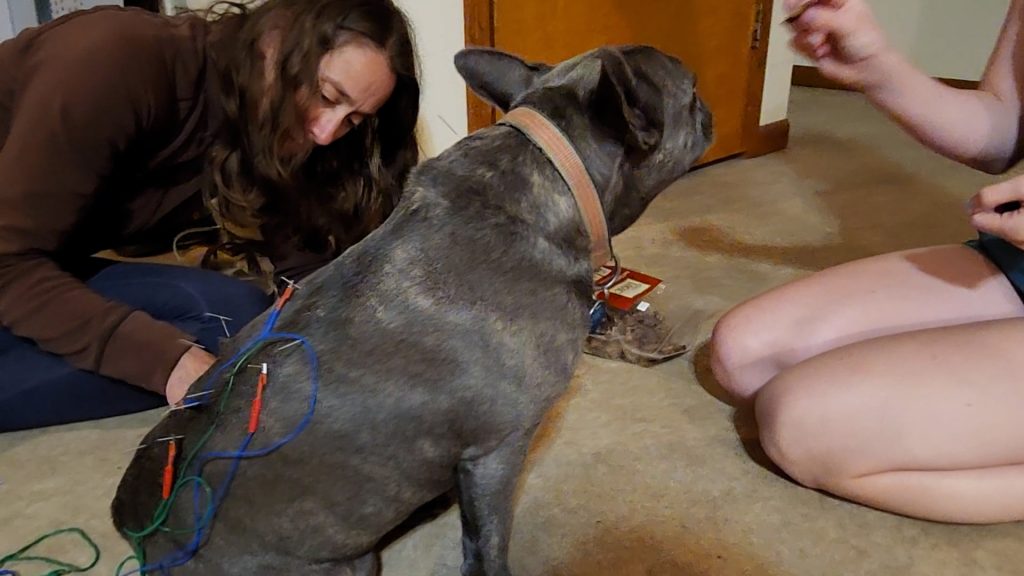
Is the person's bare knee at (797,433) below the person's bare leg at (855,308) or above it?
below

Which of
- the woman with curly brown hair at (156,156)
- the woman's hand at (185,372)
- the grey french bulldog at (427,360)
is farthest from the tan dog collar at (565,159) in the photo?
the woman's hand at (185,372)

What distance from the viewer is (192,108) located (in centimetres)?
169

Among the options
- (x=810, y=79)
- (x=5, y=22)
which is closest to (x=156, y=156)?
(x=5, y=22)

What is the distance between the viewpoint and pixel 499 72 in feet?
4.53

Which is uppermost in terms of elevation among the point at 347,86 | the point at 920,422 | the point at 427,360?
the point at 347,86

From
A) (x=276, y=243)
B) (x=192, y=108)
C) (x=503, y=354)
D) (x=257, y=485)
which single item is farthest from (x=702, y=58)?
(x=257, y=485)

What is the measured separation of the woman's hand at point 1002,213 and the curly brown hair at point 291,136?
98cm

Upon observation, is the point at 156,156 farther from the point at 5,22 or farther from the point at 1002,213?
the point at 1002,213

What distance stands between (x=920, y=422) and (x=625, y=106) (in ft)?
2.31

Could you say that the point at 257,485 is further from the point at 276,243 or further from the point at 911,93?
the point at 911,93

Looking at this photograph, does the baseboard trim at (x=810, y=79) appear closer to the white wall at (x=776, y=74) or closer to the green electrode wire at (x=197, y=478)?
the white wall at (x=776, y=74)

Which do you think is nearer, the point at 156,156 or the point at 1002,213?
the point at 1002,213

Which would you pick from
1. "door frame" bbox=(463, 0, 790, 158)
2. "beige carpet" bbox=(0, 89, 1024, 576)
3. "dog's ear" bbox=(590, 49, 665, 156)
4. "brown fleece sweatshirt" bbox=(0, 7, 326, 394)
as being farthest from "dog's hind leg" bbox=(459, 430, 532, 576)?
"door frame" bbox=(463, 0, 790, 158)

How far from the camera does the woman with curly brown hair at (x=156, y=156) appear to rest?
Result: 4.93ft
